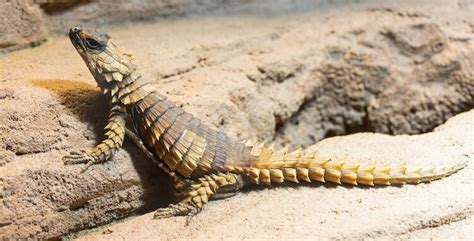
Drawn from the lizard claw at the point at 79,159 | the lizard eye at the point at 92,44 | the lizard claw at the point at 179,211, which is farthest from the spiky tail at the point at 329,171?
the lizard eye at the point at 92,44

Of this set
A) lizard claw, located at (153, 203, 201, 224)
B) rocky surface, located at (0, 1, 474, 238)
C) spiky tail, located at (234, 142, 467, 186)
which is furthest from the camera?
spiky tail, located at (234, 142, 467, 186)

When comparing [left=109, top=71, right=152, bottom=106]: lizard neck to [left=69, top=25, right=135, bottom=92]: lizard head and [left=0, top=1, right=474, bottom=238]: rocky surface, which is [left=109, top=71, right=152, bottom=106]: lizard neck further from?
[left=0, top=1, right=474, bottom=238]: rocky surface

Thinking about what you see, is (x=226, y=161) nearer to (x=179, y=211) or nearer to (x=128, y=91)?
(x=179, y=211)

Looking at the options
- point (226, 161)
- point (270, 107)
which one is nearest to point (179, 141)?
point (226, 161)

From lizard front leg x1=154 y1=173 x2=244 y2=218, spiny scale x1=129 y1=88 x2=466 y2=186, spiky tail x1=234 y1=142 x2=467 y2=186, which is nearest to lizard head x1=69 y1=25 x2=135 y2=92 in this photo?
spiny scale x1=129 y1=88 x2=466 y2=186

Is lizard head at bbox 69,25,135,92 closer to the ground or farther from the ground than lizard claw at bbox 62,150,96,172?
farther from the ground

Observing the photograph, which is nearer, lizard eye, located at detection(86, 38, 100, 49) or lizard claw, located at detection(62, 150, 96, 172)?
lizard claw, located at detection(62, 150, 96, 172)

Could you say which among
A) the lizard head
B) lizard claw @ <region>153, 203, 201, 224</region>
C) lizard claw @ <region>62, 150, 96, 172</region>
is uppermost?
the lizard head

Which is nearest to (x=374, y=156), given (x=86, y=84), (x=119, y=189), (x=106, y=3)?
(x=119, y=189)

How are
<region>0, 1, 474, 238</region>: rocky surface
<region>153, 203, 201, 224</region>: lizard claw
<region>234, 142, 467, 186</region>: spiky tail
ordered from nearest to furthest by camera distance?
<region>0, 1, 474, 238</region>: rocky surface, <region>153, 203, 201, 224</region>: lizard claw, <region>234, 142, 467, 186</region>: spiky tail

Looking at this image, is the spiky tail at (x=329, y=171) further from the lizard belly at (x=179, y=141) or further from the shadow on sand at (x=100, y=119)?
the shadow on sand at (x=100, y=119)
